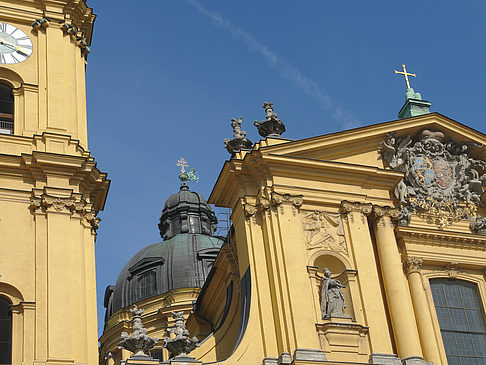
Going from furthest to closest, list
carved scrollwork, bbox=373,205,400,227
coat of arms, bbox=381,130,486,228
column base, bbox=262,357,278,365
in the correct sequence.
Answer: coat of arms, bbox=381,130,486,228 < carved scrollwork, bbox=373,205,400,227 < column base, bbox=262,357,278,365

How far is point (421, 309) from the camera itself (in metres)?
18.6

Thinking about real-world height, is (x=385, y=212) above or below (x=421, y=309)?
above

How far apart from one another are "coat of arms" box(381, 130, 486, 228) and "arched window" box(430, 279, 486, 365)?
149 centimetres

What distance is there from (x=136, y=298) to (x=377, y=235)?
16.3 meters

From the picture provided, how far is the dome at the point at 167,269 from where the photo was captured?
33375 mm

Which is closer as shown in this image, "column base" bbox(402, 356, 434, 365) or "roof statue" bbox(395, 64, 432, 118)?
"column base" bbox(402, 356, 434, 365)

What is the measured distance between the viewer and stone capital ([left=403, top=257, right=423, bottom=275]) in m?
19.2

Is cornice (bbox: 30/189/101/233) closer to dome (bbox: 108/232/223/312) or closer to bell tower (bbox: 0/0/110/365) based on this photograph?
bell tower (bbox: 0/0/110/365)

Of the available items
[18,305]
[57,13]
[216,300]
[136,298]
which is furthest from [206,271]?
[18,305]

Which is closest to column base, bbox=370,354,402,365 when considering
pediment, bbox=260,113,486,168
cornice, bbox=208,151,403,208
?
cornice, bbox=208,151,403,208

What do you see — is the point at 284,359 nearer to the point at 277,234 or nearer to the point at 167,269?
the point at 277,234

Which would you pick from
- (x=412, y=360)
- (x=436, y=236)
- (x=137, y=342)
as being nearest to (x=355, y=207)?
(x=436, y=236)

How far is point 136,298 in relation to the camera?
110 ft

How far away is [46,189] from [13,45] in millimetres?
4497
